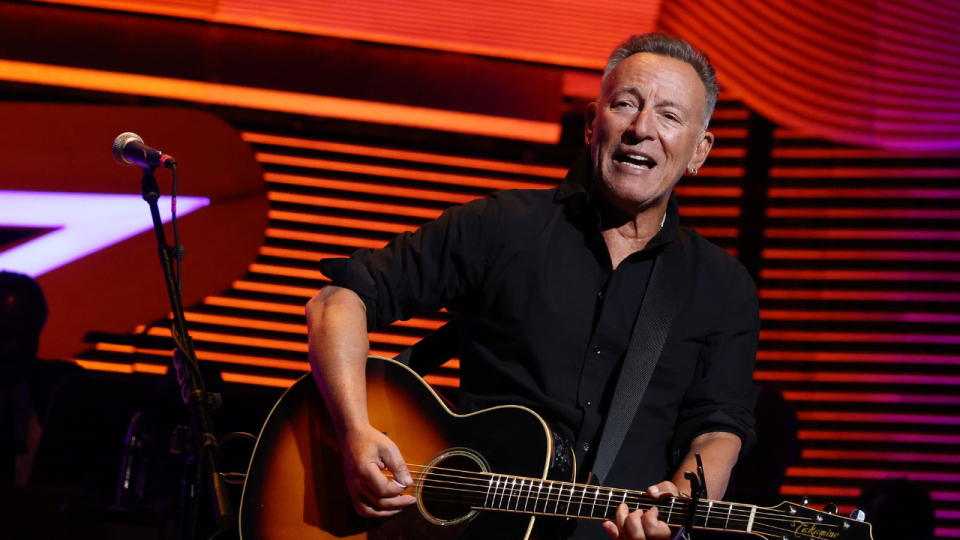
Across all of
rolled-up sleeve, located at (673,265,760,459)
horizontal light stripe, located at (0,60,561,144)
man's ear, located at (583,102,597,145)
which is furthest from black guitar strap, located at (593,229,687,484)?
Answer: horizontal light stripe, located at (0,60,561,144)

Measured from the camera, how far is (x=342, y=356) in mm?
2311

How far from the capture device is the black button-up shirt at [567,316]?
236cm

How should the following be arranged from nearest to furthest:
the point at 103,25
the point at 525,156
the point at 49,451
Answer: the point at 49,451 < the point at 103,25 < the point at 525,156

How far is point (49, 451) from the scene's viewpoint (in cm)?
474

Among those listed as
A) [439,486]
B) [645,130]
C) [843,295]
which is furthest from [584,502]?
[843,295]

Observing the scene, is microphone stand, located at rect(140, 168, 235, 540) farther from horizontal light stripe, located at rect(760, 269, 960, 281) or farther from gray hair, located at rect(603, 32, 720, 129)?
horizontal light stripe, located at rect(760, 269, 960, 281)

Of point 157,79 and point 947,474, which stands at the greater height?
point 157,79

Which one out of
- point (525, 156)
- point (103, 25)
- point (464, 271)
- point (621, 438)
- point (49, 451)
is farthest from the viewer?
point (525, 156)

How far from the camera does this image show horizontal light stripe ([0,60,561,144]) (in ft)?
18.7

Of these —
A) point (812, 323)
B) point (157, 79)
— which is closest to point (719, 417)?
point (812, 323)

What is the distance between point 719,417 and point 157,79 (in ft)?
16.3

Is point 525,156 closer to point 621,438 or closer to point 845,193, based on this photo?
point 845,193

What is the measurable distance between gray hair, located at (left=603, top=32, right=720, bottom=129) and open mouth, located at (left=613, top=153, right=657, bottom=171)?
0.31 meters

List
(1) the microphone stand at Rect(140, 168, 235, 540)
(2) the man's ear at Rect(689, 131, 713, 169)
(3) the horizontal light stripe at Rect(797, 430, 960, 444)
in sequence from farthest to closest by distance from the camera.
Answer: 1. (3) the horizontal light stripe at Rect(797, 430, 960, 444)
2. (2) the man's ear at Rect(689, 131, 713, 169)
3. (1) the microphone stand at Rect(140, 168, 235, 540)
